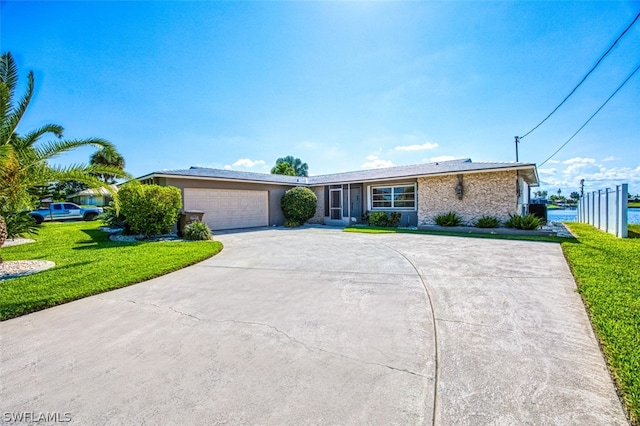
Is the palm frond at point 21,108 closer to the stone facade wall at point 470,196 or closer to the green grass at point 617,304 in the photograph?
the green grass at point 617,304

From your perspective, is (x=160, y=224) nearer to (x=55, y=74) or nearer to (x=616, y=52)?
(x=55, y=74)

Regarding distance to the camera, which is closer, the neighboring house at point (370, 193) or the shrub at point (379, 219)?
the neighboring house at point (370, 193)

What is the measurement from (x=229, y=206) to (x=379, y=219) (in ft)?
26.4

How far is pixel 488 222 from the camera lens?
1220 centimetres

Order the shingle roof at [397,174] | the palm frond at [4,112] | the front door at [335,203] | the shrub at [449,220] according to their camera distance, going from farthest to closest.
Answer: the front door at [335,203], the shrub at [449,220], the shingle roof at [397,174], the palm frond at [4,112]

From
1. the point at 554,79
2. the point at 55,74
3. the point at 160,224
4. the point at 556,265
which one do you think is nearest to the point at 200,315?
the point at 556,265

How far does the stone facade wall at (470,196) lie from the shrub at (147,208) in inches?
458

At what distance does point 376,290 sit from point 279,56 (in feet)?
32.1

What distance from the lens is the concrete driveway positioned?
2035 mm

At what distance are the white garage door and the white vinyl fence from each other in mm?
15591

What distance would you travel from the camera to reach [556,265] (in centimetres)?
605

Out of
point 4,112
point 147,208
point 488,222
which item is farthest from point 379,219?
point 4,112

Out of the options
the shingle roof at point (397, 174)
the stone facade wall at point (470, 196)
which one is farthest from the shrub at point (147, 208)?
the stone facade wall at point (470, 196)

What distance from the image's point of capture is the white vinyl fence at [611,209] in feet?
33.6
